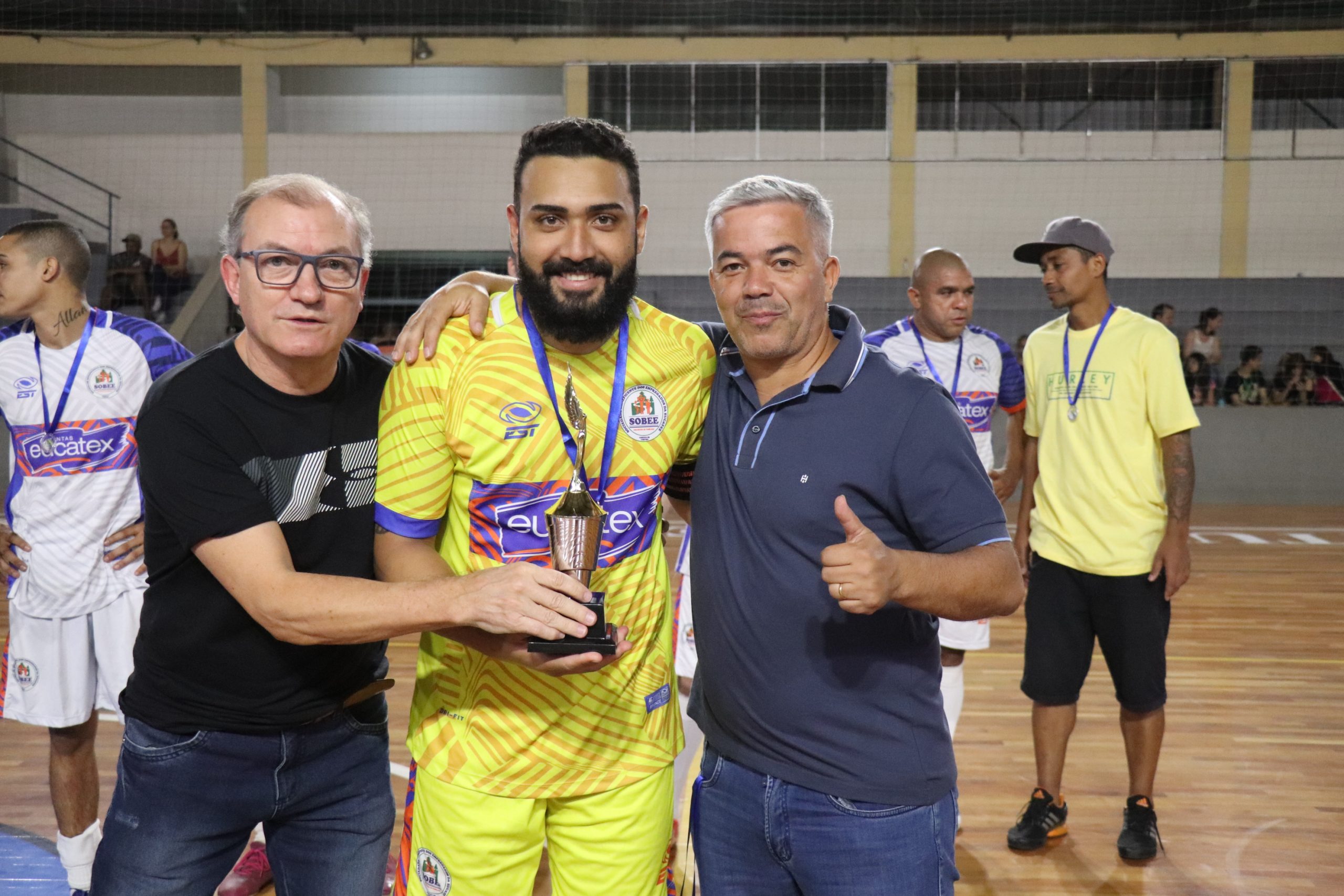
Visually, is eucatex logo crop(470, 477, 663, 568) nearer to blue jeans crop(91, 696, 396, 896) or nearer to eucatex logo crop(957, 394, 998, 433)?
blue jeans crop(91, 696, 396, 896)

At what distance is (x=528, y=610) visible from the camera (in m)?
1.68

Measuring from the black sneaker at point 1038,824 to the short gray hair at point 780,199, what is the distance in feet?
8.93

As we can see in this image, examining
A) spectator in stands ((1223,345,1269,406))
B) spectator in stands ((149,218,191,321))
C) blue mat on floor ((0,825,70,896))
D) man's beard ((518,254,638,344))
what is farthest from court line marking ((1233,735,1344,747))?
spectator in stands ((149,218,191,321))

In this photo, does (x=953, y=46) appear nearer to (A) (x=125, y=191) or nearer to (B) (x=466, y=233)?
(B) (x=466, y=233)

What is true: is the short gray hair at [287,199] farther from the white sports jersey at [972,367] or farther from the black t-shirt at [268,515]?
the white sports jersey at [972,367]

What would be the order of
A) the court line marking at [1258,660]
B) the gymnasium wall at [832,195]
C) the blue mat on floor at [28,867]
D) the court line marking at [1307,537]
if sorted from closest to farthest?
the blue mat on floor at [28,867] → the court line marking at [1258,660] → the court line marking at [1307,537] → the gymnasium wall at [832,195]

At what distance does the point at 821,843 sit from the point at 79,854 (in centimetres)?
261

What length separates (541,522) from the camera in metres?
2.00

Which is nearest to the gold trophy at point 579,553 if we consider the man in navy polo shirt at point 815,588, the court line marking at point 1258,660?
the man in navy polo shirt at point 815,588

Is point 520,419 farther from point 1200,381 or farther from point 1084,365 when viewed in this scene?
point 1200,381

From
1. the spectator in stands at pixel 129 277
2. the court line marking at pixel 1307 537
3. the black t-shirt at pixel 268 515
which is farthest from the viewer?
the spectator in stands at pixel 129 277

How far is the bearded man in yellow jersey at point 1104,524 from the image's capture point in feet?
12.9

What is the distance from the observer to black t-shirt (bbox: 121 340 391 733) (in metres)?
1.99

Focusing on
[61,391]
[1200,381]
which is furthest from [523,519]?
[1200,381]
